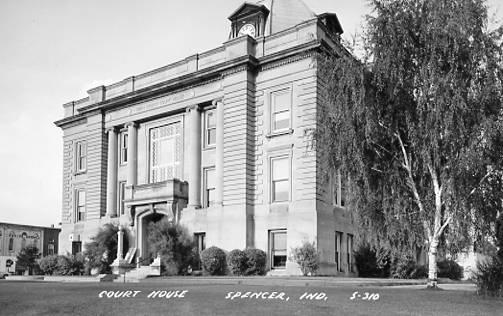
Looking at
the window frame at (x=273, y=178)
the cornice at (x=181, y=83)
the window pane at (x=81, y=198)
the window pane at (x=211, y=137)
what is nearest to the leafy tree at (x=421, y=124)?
the window frame at (x=273, y=178)

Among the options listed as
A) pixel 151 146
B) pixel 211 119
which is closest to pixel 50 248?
pixel 151 146

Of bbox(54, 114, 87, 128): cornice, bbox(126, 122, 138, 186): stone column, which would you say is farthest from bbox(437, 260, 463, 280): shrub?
bbox(54, 114, 87, 128): cornice

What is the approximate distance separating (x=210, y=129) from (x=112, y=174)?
31.7 ft

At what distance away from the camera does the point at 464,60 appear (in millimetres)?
19859

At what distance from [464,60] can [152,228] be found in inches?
856

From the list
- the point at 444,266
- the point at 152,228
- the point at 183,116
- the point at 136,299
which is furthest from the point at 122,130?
the point at 136,299

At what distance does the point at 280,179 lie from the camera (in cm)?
3412

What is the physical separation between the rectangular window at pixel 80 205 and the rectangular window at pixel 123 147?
17.5ft

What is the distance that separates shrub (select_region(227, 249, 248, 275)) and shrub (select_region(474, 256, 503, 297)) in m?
16.2

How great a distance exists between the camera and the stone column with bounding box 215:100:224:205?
35531 millimetres

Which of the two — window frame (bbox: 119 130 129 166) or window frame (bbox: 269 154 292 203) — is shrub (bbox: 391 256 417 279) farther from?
window frame (bbox: 119 130 129 166)

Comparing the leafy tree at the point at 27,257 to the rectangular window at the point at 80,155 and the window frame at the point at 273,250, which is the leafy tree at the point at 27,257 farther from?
the window frame at the point at 273,250

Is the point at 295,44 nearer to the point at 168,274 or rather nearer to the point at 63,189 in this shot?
the point at 168,274

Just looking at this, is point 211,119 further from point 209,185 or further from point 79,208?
point 79,208
